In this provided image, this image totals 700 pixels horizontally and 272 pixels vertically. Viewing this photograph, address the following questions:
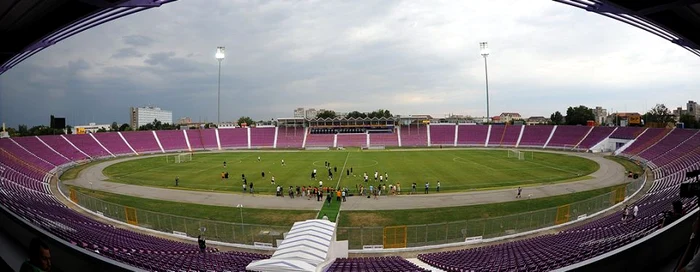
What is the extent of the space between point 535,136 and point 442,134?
1898cm

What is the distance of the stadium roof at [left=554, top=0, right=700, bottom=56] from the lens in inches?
379

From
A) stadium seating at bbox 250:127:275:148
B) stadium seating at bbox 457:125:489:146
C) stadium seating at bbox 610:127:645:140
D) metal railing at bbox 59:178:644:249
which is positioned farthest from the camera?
stadium seating at bbox 250:127:275:148

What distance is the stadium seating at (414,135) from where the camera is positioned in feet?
252

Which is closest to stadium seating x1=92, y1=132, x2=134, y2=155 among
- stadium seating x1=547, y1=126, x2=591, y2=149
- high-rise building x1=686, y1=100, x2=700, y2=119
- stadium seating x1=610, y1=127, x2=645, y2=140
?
stadium seating x1=547, y1=126, x2=591, y2=149

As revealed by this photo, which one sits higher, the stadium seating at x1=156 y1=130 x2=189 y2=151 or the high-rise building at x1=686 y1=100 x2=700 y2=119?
the high-rise building at x1=686 y1=100 x2=700 y2=119

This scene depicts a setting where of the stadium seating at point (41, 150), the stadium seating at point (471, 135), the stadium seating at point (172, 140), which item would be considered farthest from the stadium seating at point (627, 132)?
the stadium seating at point (41, 150)

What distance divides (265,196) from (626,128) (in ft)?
205

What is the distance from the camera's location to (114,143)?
64.8m

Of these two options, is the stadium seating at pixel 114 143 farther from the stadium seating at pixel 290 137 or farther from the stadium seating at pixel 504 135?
the stadium seating at pixel 504 135

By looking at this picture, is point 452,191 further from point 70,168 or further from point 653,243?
point 70,168

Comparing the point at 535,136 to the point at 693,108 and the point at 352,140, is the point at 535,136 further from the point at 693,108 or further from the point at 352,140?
the point at 693,108

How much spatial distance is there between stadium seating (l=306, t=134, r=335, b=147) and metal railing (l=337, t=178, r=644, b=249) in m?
58.1

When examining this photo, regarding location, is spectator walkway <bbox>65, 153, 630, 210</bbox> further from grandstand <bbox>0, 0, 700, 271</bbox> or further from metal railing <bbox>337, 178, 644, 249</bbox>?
metal railing <bbox>337, 178, 644, 249</bbox>

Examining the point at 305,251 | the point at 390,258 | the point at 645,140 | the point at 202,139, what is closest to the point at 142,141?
the point at 202,139
